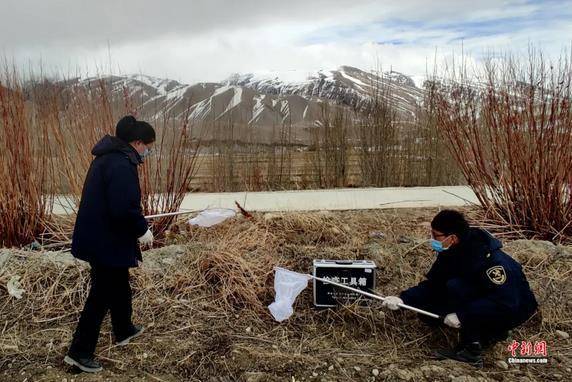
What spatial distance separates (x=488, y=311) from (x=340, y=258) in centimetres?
151

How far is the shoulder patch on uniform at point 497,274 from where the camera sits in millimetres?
2779

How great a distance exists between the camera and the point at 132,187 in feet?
8.89

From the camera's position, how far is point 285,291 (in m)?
3.44

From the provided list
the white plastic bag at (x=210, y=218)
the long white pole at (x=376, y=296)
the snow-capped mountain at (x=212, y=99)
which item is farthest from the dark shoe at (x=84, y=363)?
the snow-capped mountain at (x=212, y=99)

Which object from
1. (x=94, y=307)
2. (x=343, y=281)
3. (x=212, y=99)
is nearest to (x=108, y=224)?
(x=94, y=307)

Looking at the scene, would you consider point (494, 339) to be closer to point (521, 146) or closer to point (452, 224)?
point (452, 224)

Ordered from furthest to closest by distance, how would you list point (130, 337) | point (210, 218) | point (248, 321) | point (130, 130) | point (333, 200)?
point (333, 200), point (210, 218), point (248, 321), point (130, 337), point (130, 130)

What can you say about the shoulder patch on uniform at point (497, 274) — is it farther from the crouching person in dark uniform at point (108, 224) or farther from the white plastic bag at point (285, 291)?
the crouching person in dark uniform at point (108, 224)

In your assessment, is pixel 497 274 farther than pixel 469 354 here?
No

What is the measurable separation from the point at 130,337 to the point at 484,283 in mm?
2266

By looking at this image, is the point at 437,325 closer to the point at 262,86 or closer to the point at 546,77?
the point at 546,77

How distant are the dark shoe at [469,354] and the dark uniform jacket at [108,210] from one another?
6.74ft

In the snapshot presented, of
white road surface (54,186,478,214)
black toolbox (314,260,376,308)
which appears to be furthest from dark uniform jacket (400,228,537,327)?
white road surface (54,186,478,214)

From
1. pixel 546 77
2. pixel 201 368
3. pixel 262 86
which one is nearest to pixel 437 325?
pixel 201 368
